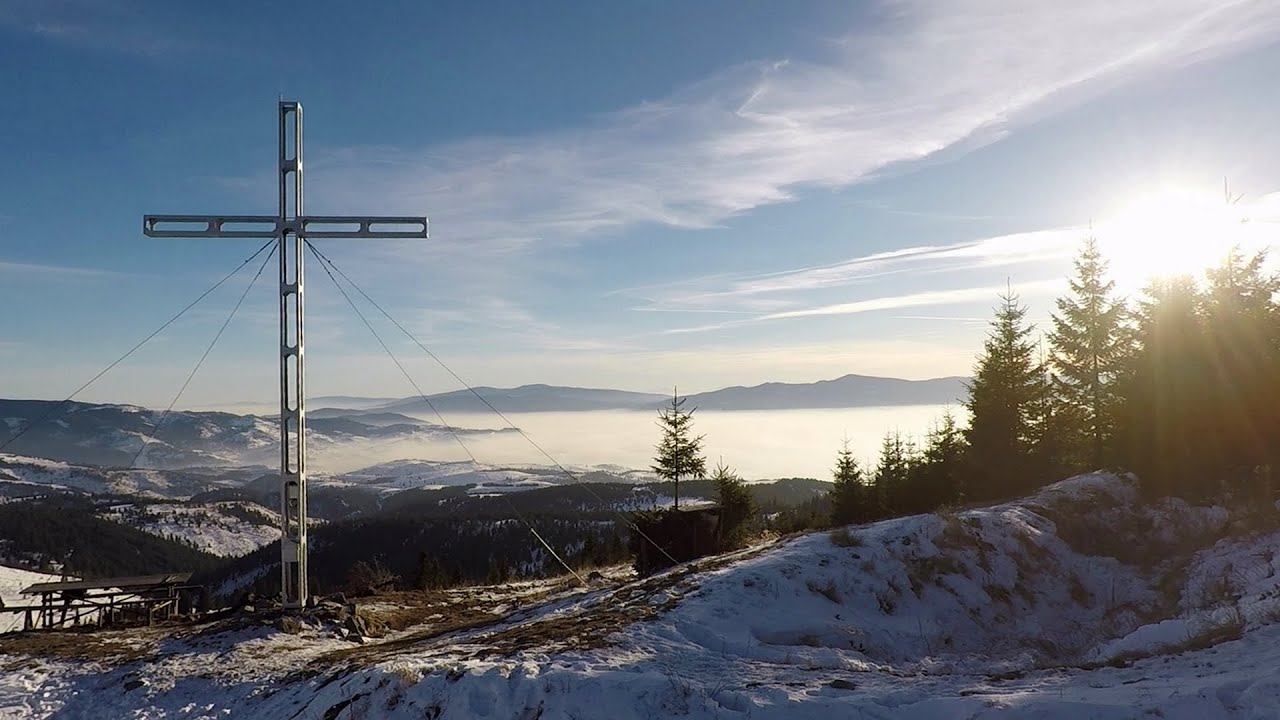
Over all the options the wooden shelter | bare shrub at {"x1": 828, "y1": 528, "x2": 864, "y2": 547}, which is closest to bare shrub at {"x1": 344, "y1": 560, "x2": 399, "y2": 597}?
the wooden shelter

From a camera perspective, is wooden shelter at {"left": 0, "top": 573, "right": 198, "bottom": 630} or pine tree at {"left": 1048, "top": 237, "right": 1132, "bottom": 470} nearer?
wooden shelter at {"left": 0, "top": 573, "right": 198, "bottom": 630}

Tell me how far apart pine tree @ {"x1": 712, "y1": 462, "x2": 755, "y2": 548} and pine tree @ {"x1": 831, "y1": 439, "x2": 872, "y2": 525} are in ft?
24.4

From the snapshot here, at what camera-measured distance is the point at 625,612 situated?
13766 millimetres

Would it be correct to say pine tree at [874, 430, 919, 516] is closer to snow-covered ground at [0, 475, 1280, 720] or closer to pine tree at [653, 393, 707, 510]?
pine tree at [653, 393, 707, 510]

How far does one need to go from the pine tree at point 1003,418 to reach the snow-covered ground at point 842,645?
34.4 feet

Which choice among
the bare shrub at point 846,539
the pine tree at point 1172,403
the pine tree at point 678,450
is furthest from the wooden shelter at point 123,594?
the pine tree at point 1172,403

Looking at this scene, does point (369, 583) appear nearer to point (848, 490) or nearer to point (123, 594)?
point (123, 594)

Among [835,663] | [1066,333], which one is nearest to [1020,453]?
[1066,333]

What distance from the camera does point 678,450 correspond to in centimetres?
3647

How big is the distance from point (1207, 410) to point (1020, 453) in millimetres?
10728

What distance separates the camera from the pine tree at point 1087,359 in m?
30.9

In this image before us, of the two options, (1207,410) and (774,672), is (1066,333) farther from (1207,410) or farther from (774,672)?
(774,672)

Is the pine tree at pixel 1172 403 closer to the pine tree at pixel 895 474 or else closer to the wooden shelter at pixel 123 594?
the pine tree at pixel 895 474

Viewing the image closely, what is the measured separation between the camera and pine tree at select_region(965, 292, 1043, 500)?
100 ft
